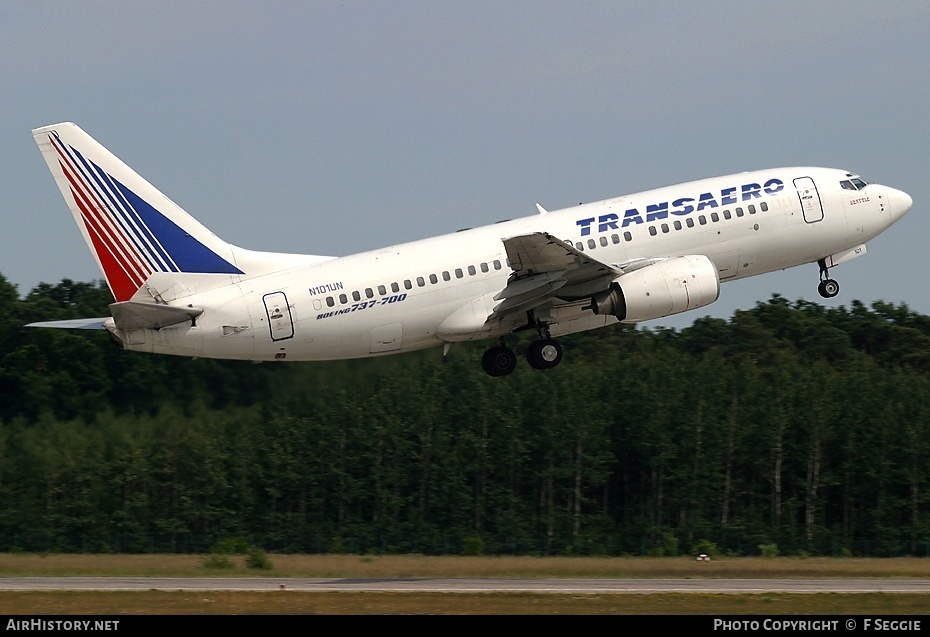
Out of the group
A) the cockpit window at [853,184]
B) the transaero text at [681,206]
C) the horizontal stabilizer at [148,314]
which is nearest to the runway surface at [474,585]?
the horizontal stabilizer at [148,314]

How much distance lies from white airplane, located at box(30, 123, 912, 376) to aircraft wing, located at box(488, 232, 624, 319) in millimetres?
51

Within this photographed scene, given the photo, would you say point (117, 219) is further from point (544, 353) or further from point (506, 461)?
point (506, 461)

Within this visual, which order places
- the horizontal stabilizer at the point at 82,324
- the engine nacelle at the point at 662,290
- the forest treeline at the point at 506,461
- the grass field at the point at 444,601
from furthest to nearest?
1. the forest treeline at the point at 506,461
2. the engine nacelle at the point at 662,290
3. the horizontal stabilizer at the point at 82,324
4. the grass field at the point at 444,601

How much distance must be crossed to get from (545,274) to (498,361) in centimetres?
420

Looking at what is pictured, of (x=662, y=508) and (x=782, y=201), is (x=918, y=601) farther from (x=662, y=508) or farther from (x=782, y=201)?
(x=662, y=508)

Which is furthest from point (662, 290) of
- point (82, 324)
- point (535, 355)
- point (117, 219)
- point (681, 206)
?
point (82, 324)

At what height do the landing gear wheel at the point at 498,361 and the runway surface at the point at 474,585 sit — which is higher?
the landing gear wheel at the point at 498,361

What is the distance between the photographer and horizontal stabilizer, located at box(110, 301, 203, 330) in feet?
135

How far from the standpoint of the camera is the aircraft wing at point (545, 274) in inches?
1668

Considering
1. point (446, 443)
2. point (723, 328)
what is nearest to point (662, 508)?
point (446, 443)

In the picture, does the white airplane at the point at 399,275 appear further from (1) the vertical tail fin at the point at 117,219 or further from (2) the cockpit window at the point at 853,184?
(2) the cockpit window at the point at 853,184

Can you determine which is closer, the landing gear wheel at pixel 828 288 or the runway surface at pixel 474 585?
the runway surface at pixel 474 585

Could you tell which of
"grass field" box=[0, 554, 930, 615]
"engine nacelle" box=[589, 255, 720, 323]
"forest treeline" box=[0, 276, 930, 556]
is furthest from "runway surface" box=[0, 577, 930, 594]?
"forest treeline" box=[0, 276, 930, 556]

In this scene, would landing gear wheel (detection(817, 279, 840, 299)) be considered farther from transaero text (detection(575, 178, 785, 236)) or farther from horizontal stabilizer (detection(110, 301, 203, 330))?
horizontal stabilizer (detection(110, 301, 203, 330))
